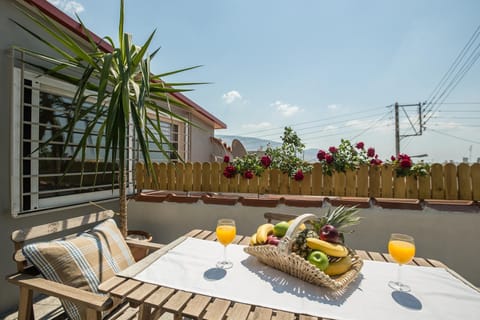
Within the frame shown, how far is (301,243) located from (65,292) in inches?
49.9

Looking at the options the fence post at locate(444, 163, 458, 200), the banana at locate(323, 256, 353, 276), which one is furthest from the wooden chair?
the fence post at locate(444, 163, 458, 200)

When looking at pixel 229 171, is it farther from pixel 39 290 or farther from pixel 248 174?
pixel 39 290

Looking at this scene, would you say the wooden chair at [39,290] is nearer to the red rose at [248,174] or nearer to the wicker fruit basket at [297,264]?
the wicker fruit basket at [297,264]

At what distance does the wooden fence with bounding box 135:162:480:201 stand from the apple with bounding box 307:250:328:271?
174cm

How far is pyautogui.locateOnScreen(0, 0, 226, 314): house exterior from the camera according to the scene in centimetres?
198

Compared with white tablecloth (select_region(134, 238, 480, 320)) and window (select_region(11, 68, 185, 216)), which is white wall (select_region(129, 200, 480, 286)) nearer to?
window (select_region(11, 68, 185, 216))

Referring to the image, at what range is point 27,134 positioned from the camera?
2145 millimetres

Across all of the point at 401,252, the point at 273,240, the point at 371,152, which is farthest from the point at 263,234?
the point at 371,152

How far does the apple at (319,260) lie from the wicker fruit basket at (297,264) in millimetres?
55

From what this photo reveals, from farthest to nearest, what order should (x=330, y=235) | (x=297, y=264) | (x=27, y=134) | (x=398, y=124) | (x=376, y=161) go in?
(x=398, y=124), (x=376, y=161), (x=27, y=134), (x=330, y=235), (x=297, y=264)

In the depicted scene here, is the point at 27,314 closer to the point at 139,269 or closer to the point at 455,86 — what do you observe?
the point at 139,269

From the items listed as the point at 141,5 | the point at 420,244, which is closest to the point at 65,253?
the point at 420,244

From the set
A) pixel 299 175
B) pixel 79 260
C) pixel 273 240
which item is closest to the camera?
pixel 273 240

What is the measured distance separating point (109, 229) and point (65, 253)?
40 centimetres
